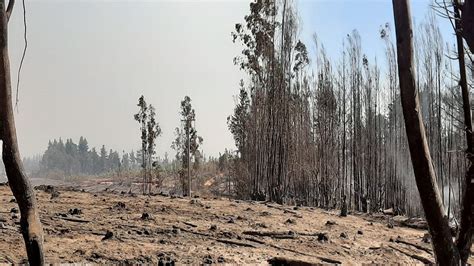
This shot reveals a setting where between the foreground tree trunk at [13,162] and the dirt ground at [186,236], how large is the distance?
182 centimetres

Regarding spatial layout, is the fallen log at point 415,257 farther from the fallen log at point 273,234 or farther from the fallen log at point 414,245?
the fallen log at point 273,234

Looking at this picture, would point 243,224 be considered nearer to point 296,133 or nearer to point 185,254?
point 185,254

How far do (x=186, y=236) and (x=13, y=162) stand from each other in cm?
385

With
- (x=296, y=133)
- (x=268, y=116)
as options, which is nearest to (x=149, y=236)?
(x=268, y=116)

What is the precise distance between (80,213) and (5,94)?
4.79 m

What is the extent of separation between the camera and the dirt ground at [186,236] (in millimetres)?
5934

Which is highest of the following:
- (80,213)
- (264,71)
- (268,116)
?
(264,71)

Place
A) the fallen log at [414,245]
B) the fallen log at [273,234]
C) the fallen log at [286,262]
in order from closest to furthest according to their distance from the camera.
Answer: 1. the fallen log at [286,262]
2. the fallen log at [273,234]
3. the fallen log at [414,245]

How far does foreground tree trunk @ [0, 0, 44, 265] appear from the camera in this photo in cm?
367

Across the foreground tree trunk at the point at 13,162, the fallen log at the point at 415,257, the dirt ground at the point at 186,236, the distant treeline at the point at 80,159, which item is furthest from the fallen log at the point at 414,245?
the distant treeline at the point at 80,159

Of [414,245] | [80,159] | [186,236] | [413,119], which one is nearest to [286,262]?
[186,236]

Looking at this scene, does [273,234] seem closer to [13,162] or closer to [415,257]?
[415,257]

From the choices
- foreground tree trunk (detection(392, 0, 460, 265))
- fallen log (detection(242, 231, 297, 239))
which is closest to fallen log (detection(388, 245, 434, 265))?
fallen log (detection(242, 231, 297, 239))

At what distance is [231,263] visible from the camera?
6215 mm
